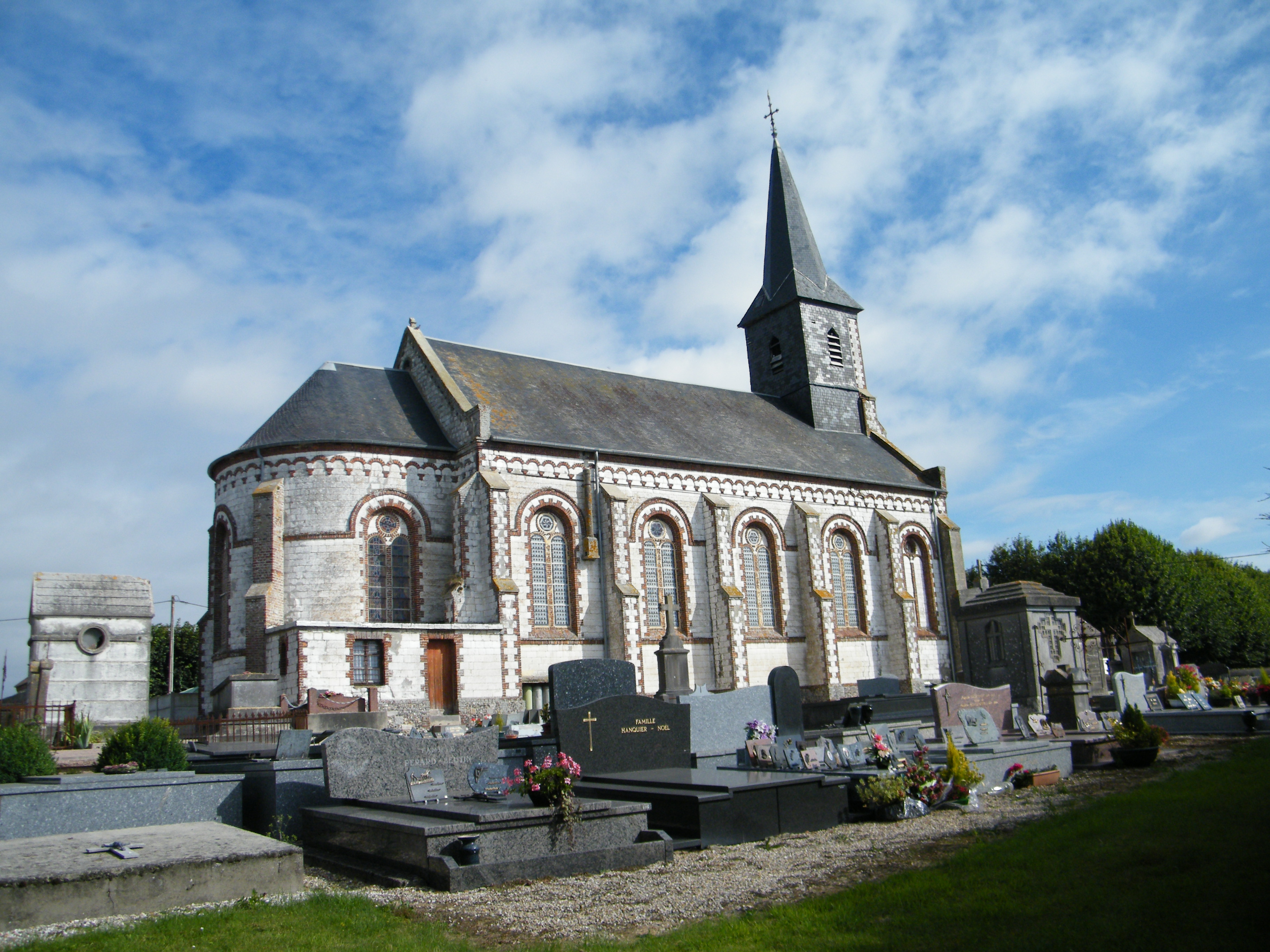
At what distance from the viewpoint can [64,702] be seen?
1284 centimetres

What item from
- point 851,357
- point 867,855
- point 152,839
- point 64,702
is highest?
point 851,357

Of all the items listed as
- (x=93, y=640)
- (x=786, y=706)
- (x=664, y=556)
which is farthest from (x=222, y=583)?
(x=786, y=706)

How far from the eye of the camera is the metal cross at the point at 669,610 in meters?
21.9

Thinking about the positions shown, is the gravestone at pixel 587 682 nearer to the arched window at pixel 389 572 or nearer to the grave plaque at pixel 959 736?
the grave plaque at pixel 959 736

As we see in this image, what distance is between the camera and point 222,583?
25.2 meters

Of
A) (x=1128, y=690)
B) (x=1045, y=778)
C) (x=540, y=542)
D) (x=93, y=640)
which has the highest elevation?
(x=540, y=542)

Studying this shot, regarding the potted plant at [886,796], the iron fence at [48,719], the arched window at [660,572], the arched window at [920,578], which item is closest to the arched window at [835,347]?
the arched window at [920,578]

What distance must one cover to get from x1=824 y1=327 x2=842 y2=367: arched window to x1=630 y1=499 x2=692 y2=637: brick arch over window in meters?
12.4

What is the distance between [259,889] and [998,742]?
34.4 ft

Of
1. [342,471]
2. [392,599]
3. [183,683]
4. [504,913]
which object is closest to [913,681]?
[392,599]

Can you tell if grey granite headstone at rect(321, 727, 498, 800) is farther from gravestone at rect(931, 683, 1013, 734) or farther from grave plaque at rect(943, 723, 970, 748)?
gravestone at rect(931, 683, 1013, 734)

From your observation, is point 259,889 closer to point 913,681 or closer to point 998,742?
point 998,742

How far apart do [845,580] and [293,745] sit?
72.4ft

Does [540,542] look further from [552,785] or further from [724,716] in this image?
[552,785]
